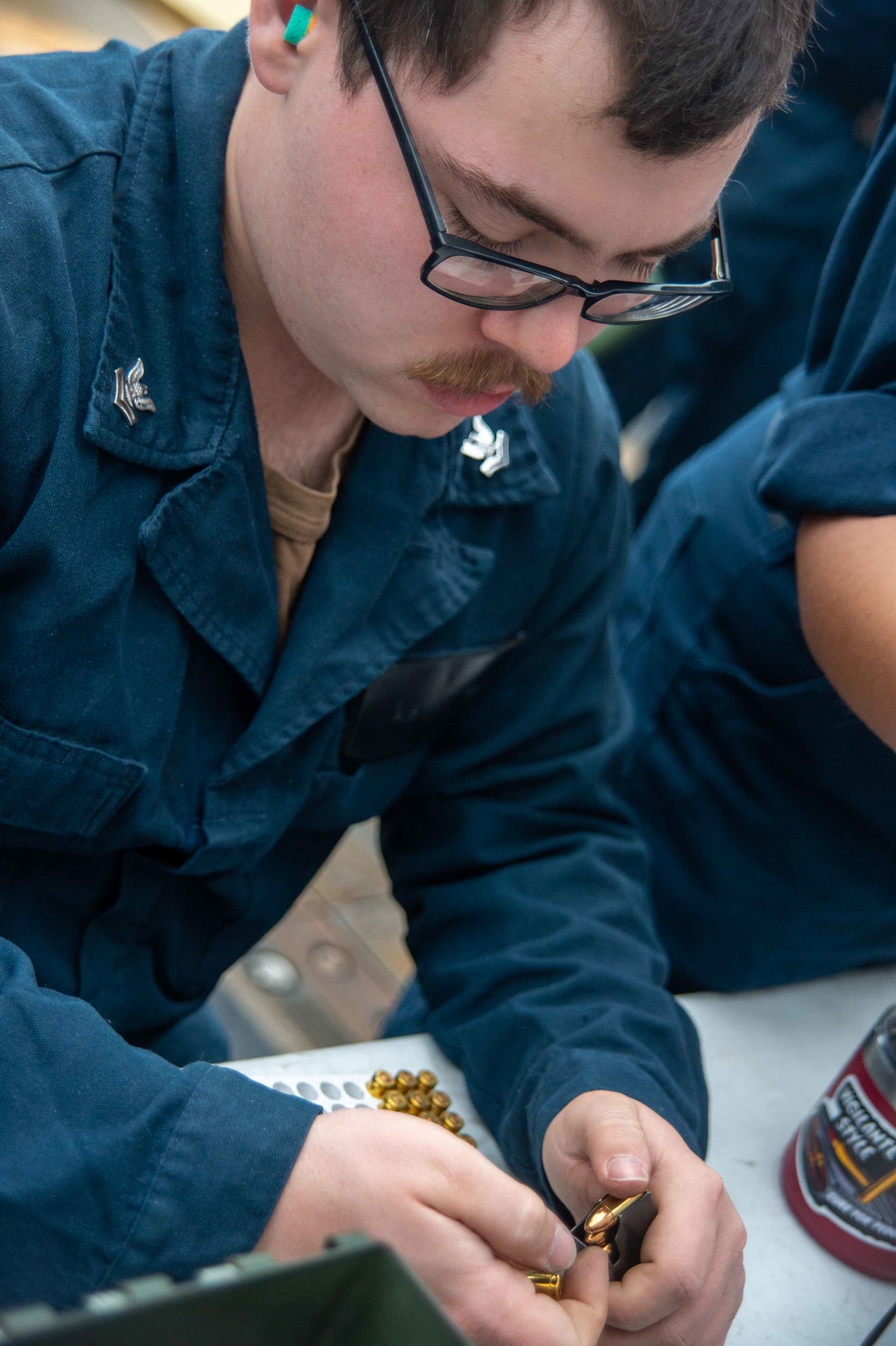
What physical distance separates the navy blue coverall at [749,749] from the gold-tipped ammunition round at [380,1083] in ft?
1.81

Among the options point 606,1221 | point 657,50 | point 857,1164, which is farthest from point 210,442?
point 857,1164

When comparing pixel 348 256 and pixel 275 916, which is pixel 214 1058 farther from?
pixel 348 256

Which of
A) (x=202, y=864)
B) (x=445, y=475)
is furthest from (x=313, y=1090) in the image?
(x=445, y=475)

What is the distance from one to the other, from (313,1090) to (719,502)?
804mm

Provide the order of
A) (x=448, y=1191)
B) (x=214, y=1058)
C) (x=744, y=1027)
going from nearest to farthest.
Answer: (x=448, y=1191) < (x=744, y=1027) < (x=214, y=1058)

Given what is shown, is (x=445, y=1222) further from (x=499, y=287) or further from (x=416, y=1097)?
(x=499, y=287)

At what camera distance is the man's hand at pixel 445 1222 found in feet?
2.43

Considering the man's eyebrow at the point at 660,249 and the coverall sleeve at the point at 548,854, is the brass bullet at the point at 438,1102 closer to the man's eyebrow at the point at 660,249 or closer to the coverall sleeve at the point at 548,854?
the coverall sleeve at the point at 548,854

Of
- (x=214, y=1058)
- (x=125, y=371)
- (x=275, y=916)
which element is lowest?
(x=214, y=1058)

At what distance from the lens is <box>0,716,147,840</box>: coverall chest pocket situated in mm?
922

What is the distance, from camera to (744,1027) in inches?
50.3

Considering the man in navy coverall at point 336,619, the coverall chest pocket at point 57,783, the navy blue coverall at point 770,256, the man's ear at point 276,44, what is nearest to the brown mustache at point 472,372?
the man in navy coverall at point 336,619

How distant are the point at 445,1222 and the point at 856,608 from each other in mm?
540

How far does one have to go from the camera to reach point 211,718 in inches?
41.5
